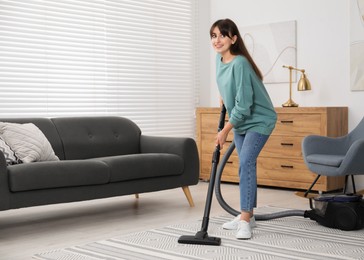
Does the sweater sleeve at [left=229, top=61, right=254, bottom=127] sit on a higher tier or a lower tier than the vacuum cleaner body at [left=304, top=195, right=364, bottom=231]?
higher

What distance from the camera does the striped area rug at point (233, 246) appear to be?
312cm

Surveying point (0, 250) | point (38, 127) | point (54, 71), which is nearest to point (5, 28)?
point (54, 71)

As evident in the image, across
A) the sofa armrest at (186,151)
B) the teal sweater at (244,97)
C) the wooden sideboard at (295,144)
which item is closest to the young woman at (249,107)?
the teal sweater at (244,97)

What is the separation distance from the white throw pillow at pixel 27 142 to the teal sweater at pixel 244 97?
4.82ft

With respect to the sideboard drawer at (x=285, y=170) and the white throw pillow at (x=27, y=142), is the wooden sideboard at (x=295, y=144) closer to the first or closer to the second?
the sideboard drawer at (x=285, y=170)

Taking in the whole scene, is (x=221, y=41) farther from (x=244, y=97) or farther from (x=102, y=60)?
(x=102, y=60)

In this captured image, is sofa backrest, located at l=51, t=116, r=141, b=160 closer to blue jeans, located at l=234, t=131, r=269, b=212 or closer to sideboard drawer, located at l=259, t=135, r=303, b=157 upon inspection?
sideboard drawer, located at l=259, t=135, r=303, b=157

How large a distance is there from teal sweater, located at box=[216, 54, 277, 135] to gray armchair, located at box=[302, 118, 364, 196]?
127 cm

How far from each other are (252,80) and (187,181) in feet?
4.68

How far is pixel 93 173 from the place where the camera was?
A: 4051 mm

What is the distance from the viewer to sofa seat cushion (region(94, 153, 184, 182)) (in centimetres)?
423

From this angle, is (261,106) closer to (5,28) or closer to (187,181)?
(187,181)

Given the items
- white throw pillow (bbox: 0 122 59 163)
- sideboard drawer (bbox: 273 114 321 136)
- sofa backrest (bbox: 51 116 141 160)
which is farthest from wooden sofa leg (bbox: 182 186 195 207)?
sideboard drawer (bbox: 273 114 321 136)

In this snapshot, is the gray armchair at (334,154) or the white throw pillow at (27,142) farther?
the gray armchair at (334,154)
